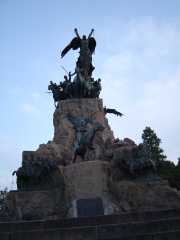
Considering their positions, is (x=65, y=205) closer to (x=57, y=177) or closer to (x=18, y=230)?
(x=57, y=177)

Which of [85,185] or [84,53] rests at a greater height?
[84,53]

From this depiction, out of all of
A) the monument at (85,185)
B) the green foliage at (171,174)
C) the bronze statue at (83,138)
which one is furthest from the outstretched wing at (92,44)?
the green foliage at (171,174)

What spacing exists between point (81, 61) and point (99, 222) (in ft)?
55.9

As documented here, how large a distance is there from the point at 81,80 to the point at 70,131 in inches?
159

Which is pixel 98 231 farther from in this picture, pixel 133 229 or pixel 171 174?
pixel 171 174

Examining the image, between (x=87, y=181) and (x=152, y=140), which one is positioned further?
(x=152, y=140)

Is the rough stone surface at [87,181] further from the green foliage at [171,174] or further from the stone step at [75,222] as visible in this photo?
the green foliage at [171,174]

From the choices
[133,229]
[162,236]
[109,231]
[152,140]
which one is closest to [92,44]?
[109,231]

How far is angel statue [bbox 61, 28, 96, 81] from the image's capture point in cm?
2583

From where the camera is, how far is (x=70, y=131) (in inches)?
890

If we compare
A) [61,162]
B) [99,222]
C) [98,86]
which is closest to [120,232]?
[99,222]

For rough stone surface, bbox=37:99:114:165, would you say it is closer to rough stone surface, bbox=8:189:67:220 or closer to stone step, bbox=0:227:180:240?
rough stone surface, bbox=8:189:67:220

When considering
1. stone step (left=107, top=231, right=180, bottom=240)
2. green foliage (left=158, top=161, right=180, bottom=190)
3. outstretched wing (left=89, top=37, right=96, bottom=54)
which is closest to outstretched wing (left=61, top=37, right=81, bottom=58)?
outstretched wing (left=89, top=37, right=96, bottom=54)

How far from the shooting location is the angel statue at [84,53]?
84.7ft
